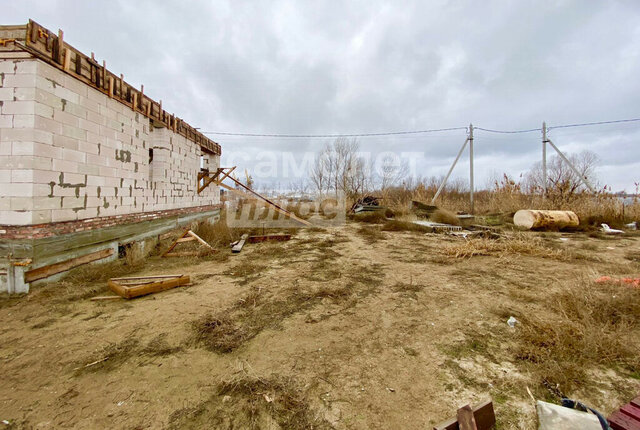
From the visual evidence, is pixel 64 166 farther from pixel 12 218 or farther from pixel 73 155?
pixel 12 218

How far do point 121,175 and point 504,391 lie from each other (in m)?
7.50

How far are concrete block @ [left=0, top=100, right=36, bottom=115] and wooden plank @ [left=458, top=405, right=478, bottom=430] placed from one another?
6.39 meters

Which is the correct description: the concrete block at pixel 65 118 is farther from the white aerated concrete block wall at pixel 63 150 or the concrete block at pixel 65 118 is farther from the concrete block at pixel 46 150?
the concrete block at pixel 46 150

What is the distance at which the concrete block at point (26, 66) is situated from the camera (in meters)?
3.89

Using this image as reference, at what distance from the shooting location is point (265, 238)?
8.47 meters

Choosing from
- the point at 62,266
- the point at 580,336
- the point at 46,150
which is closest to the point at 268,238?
the point at 62,266

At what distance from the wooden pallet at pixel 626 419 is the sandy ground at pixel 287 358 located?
0.67ft

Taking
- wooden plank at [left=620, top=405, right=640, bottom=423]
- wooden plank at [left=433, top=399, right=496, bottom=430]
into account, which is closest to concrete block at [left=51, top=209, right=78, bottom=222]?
wooden plank at [left=433, top=399, right=496, bottom=430]

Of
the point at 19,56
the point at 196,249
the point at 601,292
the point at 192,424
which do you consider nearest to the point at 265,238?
the point at 196,249

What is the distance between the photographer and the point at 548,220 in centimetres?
991

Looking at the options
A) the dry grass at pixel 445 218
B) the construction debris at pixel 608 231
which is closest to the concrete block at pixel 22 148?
the dry grass at pixel 445 218

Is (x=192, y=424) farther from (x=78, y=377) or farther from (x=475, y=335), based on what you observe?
(x=475, y=335)

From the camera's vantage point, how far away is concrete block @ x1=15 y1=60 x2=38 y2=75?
3887mm

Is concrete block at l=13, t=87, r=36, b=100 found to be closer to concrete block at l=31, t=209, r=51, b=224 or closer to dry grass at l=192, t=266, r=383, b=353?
concrete block at l=31, t=209, r=51, b=224
